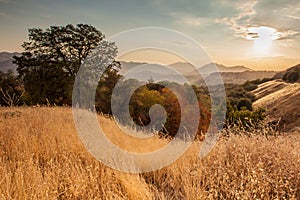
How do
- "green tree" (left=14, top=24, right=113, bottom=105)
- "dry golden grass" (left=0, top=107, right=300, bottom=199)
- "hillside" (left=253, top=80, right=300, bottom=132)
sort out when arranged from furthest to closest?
"hillside" (left=253, top=80, right=300, bottom=132)
"green tree" (left=14, top=24, right=113, bottom=105)
"dry golden grass" (left=0, top=107, right=300, bottom=199)

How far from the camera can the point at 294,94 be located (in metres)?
52.6

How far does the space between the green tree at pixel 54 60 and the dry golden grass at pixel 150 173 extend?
2187 centimetres

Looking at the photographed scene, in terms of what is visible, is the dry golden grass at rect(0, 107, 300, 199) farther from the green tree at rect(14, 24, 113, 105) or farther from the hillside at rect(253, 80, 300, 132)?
the hillside at rect(253, 80, 300, 132)

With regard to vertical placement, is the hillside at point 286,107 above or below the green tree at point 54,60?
below

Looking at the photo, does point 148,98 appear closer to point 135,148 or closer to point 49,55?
point 49,55

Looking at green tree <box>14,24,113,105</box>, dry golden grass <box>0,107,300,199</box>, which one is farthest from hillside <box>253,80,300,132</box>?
dry golden grass <box>0,107,300,199</box>

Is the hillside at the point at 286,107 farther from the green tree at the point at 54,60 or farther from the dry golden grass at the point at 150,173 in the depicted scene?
the dry golden grass at the point at 150,173

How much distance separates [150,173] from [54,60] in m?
26.2

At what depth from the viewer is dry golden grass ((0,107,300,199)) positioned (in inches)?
113

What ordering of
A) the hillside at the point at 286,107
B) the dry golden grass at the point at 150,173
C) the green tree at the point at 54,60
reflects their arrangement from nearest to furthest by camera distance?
the dry golden grass at the point at 150,173, the green tree at the point at 54,60, the hillside at the point at 286,107

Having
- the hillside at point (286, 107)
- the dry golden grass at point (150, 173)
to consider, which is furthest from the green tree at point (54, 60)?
the hillside at point (286, 107)

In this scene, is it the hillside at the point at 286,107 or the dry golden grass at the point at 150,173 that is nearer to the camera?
the dry golden grass at the point at 150,173

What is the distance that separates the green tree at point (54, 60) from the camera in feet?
87.2

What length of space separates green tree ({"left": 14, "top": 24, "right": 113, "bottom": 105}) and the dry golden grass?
2187 centimetres
